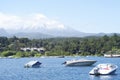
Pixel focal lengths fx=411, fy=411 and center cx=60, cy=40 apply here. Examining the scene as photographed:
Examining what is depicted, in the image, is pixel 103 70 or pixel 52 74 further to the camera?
pixel 52 74

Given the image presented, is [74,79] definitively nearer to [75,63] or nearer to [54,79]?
[54,79]

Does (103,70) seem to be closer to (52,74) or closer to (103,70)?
(103,70)

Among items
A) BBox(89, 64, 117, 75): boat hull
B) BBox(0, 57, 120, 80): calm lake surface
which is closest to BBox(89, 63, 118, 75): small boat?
BBox(89, 64, 117, 75): boat hull

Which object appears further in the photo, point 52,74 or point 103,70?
point 52,74

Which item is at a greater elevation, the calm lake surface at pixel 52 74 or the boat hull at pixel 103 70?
the boat hull at pixel 103 70

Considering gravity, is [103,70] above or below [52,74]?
above

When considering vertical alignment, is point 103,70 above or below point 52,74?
above

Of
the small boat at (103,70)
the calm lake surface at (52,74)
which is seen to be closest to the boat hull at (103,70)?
the small boat at (103,70)

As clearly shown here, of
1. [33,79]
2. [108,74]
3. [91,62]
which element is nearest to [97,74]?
[108,74]

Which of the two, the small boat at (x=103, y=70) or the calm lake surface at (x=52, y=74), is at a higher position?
the small boat at (x=103, y=70)

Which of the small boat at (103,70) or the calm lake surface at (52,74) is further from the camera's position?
the small boat at (103,70)

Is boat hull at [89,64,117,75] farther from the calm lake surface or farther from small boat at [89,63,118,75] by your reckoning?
the calm lake surface

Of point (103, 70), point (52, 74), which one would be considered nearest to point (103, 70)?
point (103, 70)

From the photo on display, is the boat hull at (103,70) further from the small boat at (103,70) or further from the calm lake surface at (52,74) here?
the calm lake surface at (52,74)
